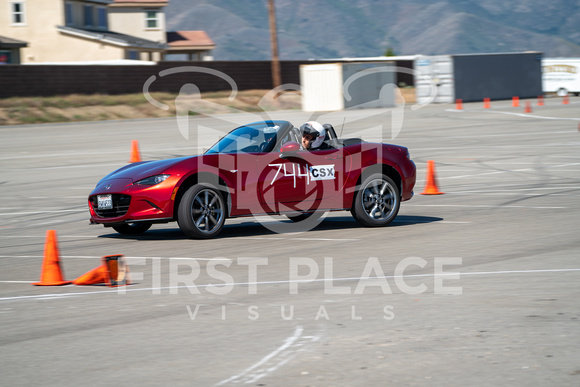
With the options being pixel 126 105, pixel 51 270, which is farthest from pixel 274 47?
pixel 51 270

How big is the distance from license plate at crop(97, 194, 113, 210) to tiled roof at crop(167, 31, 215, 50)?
67041 mm

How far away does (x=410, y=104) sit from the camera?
53.4 m

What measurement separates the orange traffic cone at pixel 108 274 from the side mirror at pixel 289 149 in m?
3.31

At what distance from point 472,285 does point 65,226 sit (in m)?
7.01

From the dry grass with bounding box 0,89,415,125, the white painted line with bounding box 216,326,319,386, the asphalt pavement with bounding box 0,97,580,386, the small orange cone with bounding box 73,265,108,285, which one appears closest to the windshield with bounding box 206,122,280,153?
the asphalt pavement with bounding box 0,97,580,386

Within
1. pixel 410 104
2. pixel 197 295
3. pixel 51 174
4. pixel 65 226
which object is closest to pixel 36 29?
pixel 410 104

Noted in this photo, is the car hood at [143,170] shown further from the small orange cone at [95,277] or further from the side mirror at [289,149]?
the small orange cone at [95,277]

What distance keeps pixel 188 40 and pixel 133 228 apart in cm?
6878

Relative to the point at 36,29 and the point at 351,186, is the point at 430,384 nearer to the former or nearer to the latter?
the point at 351,186

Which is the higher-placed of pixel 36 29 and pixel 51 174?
pixel 36 29

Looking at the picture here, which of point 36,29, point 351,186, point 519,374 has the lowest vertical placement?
point 519,374

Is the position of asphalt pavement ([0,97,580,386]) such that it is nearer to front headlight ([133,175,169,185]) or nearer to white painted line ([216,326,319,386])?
white painted line ([216,326,319,386])

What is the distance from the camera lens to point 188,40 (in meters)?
78.1

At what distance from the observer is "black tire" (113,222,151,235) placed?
37.6ft
